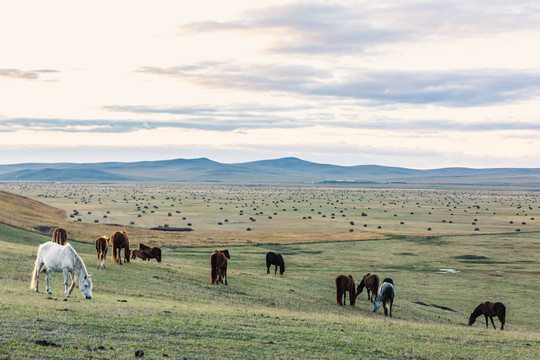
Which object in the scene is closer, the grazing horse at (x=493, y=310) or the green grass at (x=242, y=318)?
the green grass at (x=242, y=318)

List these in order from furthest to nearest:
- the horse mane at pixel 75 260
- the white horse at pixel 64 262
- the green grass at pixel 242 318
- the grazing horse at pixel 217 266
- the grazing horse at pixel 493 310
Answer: the grazing horse at pixel 217 266, the grazing horse at pixel 493 310, the horse mane at pixel 75 260, the white horse at pixel 64 262, the green grass at pixel 242 318

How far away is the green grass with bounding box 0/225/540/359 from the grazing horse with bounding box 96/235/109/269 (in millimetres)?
586

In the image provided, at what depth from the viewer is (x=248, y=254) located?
61.2m

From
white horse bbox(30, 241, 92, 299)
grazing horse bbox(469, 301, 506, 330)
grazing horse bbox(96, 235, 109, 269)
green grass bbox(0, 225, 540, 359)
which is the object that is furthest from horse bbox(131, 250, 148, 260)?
grazing horse bbox(469, 301, 506, 330)

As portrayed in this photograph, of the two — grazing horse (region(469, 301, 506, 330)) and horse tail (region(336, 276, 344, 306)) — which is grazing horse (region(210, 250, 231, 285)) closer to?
horse tail (region(336, 276, 344, 306))

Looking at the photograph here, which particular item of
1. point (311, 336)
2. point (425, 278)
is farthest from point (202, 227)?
point (311, 336)

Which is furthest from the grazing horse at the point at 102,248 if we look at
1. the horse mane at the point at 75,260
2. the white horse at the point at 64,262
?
the horse mane at the point at 75,260

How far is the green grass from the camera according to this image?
15047 millimetres

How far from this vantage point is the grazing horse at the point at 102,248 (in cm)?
2881

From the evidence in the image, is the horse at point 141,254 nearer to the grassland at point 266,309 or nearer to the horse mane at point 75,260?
the grassland at point 266,309

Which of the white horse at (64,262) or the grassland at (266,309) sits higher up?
the white horse at (64,262)

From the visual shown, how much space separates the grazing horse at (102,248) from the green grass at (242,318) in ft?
Result: 1.92

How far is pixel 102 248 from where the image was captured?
29234 millimetres

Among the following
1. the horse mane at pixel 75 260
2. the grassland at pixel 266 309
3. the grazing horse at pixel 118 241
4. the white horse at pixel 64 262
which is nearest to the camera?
the grassland at pixel 266 309
